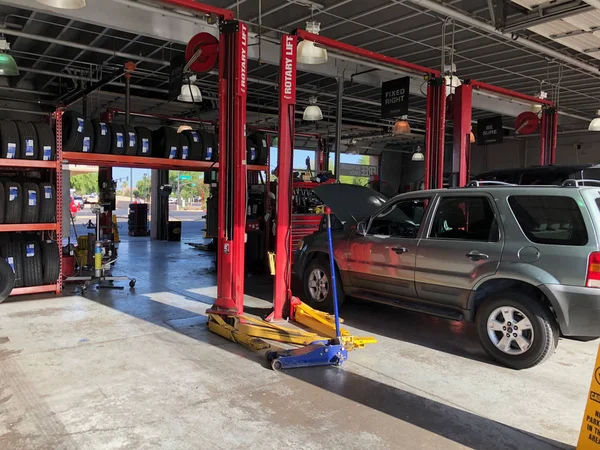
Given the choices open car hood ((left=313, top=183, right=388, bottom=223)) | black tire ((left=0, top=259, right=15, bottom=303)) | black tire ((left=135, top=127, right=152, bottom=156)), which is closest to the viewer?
open car hood ((left=313, top=183, right=388, bottom=223))

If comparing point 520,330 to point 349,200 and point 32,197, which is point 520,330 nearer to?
point 349,200

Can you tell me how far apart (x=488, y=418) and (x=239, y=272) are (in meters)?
3.31

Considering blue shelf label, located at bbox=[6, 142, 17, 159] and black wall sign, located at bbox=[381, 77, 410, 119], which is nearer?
blue shelf label, located at bbox=[6, 142, 17, 159]

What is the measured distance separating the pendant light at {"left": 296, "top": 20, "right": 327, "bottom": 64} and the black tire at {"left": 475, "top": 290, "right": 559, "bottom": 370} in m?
4.04

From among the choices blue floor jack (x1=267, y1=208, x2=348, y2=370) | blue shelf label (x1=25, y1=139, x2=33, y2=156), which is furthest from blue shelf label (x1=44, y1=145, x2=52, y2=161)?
blue floor jack (x1=267, y1=208, x2=348, y2=370)

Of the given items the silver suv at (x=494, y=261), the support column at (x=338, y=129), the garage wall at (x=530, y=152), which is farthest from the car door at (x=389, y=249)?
the garage wall at (x=530, y=152)

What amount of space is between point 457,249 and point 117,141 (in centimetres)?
581

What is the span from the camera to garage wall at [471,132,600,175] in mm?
20031

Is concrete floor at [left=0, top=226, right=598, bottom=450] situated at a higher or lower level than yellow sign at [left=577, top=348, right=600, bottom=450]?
lower

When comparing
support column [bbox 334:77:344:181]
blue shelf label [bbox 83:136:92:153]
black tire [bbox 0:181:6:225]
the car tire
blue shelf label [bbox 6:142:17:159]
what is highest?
support column [bbox 334:77:344:181]

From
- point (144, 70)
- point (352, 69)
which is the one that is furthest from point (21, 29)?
point (352, 69)

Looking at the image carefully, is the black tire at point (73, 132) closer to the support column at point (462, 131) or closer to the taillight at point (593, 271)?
the support column at point (462, 131)

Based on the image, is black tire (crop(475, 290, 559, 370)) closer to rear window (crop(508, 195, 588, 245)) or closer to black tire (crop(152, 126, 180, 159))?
rear window (crop(508, 195, 588, 245))

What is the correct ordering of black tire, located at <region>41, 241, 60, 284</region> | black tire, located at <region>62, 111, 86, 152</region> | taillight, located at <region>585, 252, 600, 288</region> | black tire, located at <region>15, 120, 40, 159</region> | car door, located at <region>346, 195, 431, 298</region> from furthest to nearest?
1. black tire, located at <region>62, 111, 86, 152</region>
2. black tire, located at <region>41, 241, 60, 284</region>
3. black tire, located at <region>15, 120, 40, 159</region>
4. car door, located at <region>346, 195, 431, 298</region>
5. taillight, located at <region>585, 252, 600, 288</region>
